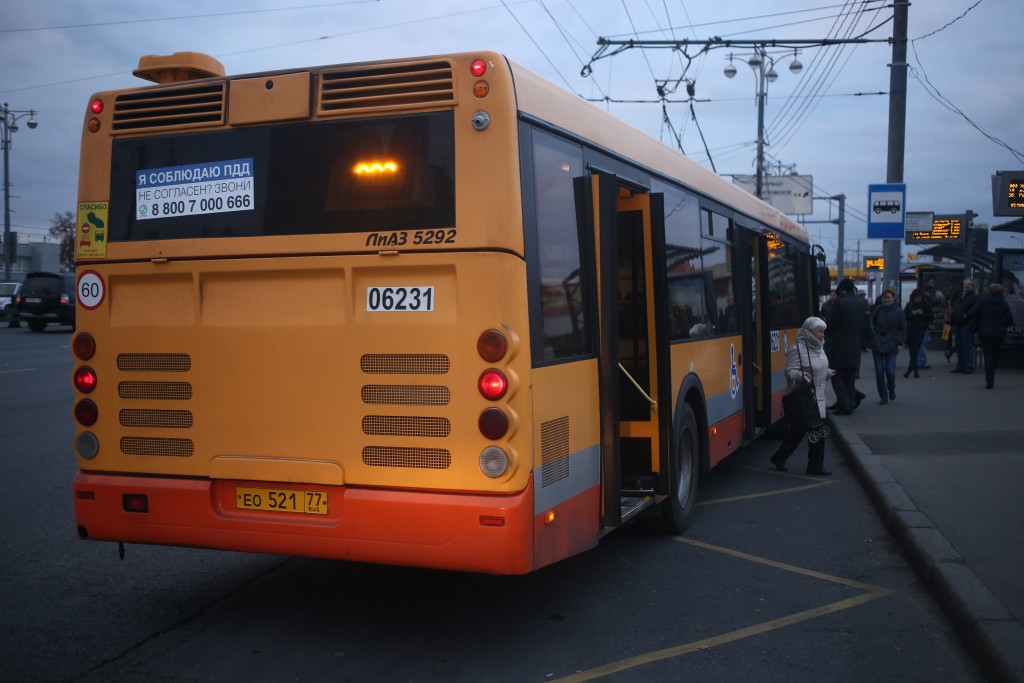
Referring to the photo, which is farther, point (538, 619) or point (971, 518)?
point (971, 518)

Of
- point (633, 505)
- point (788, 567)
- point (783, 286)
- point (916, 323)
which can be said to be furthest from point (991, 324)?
point (633, 505)

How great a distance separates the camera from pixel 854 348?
46.4 ft

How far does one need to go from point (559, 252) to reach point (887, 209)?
12.7 m

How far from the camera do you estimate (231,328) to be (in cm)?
529

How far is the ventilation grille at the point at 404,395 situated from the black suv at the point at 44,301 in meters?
32.5

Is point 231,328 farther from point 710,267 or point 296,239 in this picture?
point 710,267

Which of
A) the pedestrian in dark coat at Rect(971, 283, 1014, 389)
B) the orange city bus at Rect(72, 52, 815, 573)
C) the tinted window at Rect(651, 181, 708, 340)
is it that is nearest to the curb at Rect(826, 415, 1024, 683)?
the orange city bus at Rect(72, 52, 815, 573)

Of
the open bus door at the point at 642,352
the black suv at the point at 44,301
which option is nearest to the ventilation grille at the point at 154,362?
the open bus door at the point at 642,352

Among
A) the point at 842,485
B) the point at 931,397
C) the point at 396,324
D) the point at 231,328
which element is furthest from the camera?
the point at 931,397

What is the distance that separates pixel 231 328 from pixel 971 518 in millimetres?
5752

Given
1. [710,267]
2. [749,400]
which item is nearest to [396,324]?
[710,267]

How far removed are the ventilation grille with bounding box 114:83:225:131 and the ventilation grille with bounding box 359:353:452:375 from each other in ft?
5.31

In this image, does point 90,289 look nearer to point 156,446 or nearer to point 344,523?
point 156,446

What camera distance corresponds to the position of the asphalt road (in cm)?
491
